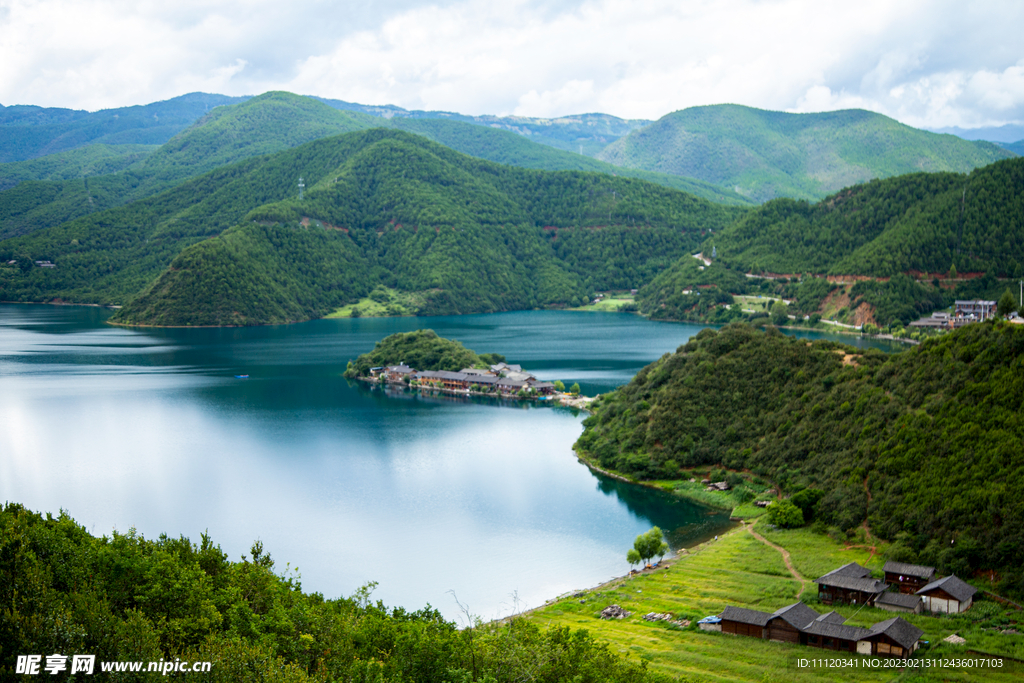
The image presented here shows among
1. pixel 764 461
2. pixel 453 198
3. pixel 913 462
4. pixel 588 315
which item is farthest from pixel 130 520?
pixel 453 198

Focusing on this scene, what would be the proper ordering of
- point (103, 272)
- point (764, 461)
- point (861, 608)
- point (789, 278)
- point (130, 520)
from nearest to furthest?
point (861, 608), point (130, 520), point (764, 461), point (789, 278), point (103, 272)

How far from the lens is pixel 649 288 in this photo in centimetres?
16175

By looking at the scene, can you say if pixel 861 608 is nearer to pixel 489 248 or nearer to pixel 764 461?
pixel 764 461

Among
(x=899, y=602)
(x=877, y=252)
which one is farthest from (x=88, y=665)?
(x=877, y=252)

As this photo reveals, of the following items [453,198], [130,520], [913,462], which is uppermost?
[453,198]

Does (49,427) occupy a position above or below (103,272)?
below

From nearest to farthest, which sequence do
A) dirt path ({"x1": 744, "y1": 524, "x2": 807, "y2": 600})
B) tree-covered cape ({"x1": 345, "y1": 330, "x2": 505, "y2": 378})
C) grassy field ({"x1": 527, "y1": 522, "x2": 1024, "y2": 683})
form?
grassy field ({"x1": 527, "y1": 522, "x2": 1024, "y2": 683}) < dirt path ({"x1": 744, "y1": 524, "x2": 807, "y2": 600}) < tree-covered cape ({"x1": 345, "y1": 330, "x2": 505, "y2": 378})

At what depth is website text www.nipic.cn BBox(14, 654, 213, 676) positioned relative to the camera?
15922 millimetres

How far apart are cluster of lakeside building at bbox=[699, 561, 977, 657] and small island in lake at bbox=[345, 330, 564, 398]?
161 ft

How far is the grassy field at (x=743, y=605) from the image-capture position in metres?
25.3

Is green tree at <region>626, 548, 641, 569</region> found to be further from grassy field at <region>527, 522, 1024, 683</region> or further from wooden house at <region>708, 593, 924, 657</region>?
wooden house at <region>708, 593, 924, 657</region>

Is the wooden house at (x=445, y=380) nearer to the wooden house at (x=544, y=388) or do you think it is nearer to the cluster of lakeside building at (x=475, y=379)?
the cluster of lakeside building at (x=475, y=379)

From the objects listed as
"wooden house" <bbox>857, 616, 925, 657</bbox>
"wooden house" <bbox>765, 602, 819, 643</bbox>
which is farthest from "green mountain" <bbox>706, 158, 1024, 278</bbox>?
"wooden house" <bbox>857, 616, 925, 657</bbox>

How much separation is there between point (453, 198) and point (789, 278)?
85.9m
